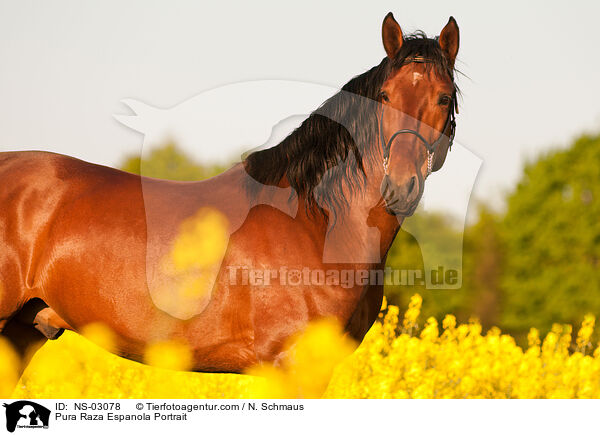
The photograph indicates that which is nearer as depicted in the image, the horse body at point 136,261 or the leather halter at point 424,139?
the leather halter at point 424,139

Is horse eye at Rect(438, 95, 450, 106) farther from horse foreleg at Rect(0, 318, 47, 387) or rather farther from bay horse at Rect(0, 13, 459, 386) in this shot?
horse foreleg at Rect(0, 318, 47, 387)

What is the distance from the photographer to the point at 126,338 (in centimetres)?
469

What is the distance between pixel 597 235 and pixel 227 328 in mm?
21349

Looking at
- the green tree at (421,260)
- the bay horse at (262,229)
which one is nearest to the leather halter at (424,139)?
the bay horse at (262,229)

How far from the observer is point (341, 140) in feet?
14.9

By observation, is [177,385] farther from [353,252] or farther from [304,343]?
[353,252]

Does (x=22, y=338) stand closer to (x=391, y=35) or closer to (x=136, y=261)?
(x=136, y=261)

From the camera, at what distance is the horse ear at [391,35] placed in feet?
15.0
